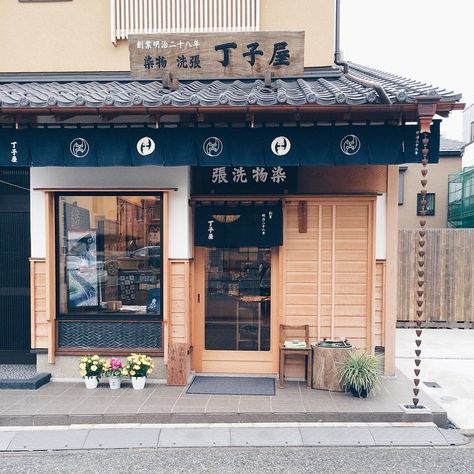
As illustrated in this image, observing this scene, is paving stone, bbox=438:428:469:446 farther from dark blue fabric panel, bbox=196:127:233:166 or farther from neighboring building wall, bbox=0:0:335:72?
neighboring building wall, bbox=0:0:335:72

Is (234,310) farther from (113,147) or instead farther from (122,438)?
(113,147)

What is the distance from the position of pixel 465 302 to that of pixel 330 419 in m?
8.14

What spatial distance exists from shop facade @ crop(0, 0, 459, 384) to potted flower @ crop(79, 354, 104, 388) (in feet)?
1.14

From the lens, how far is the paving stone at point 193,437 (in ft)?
18.2

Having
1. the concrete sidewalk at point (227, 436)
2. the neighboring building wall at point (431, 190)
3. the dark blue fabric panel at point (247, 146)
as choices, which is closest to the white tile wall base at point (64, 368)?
the concrete sidewalk at point (227, 436)

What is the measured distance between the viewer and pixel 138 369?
7.00 m

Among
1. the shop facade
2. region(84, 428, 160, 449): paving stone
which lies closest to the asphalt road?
region(84, 428, 160, 449): paving stone

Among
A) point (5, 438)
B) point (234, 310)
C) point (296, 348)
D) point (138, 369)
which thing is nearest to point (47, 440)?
point (5, 438)

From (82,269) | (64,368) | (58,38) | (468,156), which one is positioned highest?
(58,38)

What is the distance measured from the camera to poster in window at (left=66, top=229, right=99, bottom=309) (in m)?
7.73

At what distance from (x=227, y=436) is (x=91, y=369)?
267 centimetres

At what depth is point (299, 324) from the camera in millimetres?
7738

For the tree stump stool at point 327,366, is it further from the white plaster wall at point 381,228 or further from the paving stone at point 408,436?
the white plaster wall at point 381,228

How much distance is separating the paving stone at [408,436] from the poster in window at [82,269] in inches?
203
